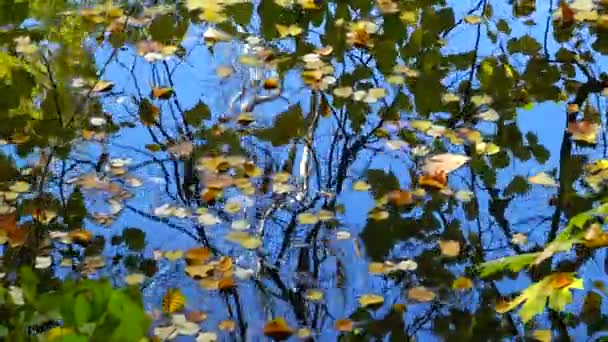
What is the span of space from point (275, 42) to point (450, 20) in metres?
0.45

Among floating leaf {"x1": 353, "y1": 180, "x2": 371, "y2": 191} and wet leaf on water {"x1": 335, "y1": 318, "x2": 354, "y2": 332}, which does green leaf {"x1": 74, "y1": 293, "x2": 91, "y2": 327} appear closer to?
wet leaf on water {"x1": 335, "y1": 318, "x2": 354, "y2": 332}

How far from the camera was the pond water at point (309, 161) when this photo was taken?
186 cm

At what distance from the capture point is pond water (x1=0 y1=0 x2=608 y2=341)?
6.11ft

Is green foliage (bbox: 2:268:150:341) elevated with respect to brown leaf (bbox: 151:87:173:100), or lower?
lower

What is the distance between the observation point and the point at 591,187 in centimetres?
199

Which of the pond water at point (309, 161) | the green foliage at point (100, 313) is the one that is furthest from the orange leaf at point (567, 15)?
the green foliage at point (100, 313)

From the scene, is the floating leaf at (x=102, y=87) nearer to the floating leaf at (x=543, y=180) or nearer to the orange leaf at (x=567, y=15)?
the floating leaf at (x=543, y=180)

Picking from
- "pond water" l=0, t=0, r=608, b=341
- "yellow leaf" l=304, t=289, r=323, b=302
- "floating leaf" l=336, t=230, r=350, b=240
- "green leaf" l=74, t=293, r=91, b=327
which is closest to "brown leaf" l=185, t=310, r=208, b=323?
"pond water" l=0, t=0, r=608, b=341

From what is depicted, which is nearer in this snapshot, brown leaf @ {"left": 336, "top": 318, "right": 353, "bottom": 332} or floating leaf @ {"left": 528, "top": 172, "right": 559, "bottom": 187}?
brown leaf @ {"left": 336, "top": 318, "right": 353, "bottom": 332}

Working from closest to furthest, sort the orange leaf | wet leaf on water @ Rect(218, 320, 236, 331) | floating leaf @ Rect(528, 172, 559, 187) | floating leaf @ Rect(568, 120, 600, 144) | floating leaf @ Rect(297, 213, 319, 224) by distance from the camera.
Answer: wet leaf on water @ Rect(218, 320, 236, 331) → floating leaf @ Rect(297, 213, 319, 224) → floating leaf @ Rect(528, 172, 559, 187) → floating leaf @ Rect(568, 120, 600, 144) → the orange leaf

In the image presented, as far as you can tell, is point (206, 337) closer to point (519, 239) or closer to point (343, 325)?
point (343, 325)

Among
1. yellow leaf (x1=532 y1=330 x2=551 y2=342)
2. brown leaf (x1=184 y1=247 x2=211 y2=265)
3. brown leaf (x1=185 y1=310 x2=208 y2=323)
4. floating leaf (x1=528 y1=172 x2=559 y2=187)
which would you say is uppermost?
floating leaf (x1=528 y1=172 x2=559 y2=187)

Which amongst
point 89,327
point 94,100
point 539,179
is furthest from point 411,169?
point 89,327

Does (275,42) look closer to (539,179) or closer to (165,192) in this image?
(165,192)
